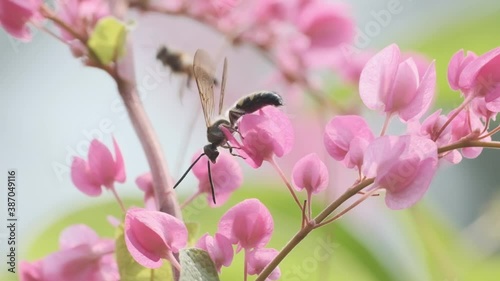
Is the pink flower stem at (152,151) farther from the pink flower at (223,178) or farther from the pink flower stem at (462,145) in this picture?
the pink flower stem at (462,145)

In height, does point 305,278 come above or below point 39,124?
below

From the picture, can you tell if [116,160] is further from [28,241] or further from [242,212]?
[28,241]

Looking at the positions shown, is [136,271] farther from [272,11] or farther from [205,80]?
[272,11]

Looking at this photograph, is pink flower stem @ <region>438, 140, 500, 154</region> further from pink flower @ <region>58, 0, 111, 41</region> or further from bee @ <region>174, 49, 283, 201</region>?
pink flower @ <region>58, 0, 111, 41</region>

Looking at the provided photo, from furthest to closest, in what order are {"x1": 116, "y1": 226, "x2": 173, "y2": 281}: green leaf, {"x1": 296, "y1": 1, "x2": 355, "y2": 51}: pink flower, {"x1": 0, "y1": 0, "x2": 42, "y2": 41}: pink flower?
{"x1": 296, "y1": 1, "x2": 355, "y2": 51}: pink flower < {"x1": 0, "y1": 0, "x2": 42, "y2": 41}: pink flower < {"x1": 116, "y1": 226, "x2": 173, "y2": 281}: green leaf

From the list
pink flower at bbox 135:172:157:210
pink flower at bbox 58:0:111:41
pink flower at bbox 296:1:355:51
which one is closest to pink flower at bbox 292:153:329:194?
pink flower at bbox 135:172:157:210

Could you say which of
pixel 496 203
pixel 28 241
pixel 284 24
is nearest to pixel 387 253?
pixel 496 203

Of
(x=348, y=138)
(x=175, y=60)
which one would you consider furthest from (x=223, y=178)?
(x=175, y=60)

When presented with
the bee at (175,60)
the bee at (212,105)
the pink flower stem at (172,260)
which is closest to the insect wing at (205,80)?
the bee at (212,105)

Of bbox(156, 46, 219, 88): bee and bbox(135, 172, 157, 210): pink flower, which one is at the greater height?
bbox(156, 46, 219, 88): bee
